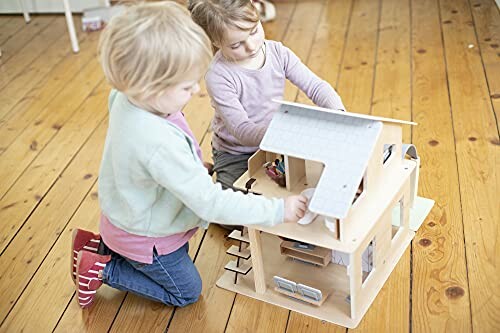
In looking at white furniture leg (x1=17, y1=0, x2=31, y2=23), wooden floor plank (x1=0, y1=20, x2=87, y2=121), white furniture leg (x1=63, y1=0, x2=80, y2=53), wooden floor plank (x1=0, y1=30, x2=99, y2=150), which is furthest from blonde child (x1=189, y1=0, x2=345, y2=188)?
white furniture leg (x1=17, y1=0, x2=31, y2=23)

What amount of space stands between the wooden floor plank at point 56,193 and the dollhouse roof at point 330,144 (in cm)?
71

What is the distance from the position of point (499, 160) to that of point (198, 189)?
0.95 metres

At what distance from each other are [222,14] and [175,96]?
1.00ft

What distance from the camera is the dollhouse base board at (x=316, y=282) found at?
1.39 m

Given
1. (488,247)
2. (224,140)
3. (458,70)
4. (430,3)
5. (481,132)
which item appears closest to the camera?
(488,247)

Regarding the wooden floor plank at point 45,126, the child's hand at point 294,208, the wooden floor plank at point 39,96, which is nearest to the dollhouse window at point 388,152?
the child's hand at point 294,208

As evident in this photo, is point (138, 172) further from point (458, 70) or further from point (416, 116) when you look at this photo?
point (458, 70)

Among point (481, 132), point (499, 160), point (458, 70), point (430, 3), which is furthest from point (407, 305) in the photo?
point (430, 3)

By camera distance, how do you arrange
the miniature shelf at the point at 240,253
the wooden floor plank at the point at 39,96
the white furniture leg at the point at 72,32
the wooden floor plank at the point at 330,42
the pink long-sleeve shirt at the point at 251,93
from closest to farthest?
Answer: the miniature shelf at the point at 240,253 → the pink long-sleeve shirt at the point at 251,93 → the wooden floor plank at the point at 39,96 → the wooden floor plank at the point at 330,42 → the white furniture leg at the point at 72,32

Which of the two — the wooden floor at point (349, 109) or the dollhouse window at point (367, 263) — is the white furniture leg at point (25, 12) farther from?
the dollhouse window at point (367, 263)

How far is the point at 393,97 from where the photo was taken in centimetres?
216

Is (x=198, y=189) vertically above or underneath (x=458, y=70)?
above

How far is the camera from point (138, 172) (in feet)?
4.09

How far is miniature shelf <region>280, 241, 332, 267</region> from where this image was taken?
54.6 inches
